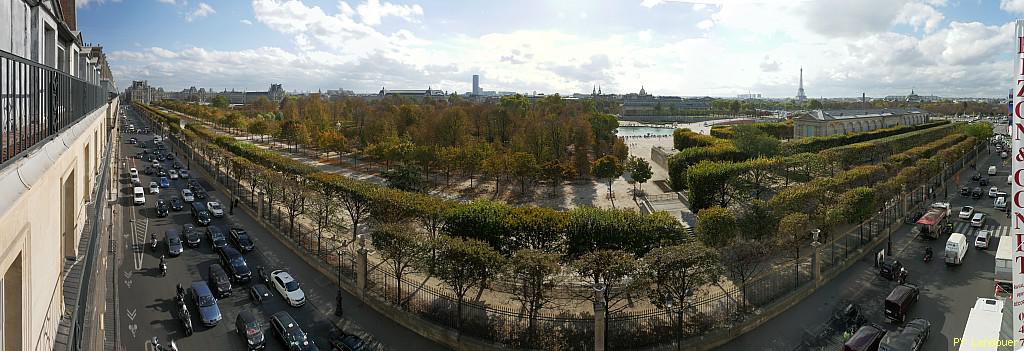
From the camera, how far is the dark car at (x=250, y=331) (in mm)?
15688

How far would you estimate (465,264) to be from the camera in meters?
16.7

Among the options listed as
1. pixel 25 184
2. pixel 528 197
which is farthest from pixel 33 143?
pixel 528 197

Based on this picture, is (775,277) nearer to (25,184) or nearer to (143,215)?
(25,184)

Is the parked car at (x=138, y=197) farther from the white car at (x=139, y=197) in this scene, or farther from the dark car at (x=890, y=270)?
the dark car at (x=890, y=270)

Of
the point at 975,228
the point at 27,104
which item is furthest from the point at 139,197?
the point at 975,228

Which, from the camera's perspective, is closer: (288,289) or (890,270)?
(288,289)

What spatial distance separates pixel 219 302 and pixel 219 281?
3.25 ft

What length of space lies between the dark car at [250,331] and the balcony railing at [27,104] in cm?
1111

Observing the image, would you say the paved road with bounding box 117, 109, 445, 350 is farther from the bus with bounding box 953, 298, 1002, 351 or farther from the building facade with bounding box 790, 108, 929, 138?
the building facade with bounding box 790, 108, 929, 138

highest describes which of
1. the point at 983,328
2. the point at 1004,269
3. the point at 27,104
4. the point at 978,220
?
the point at 27,104

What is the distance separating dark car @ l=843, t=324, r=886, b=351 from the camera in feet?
50.3

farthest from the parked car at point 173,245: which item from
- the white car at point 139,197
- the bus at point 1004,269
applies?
the bus at point 1004,269

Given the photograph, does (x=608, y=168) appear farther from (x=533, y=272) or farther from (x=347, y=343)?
(x=347, y=343)

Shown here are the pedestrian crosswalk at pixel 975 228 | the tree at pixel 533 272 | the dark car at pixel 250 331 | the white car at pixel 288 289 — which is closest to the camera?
the dark car at pixel 250 331
